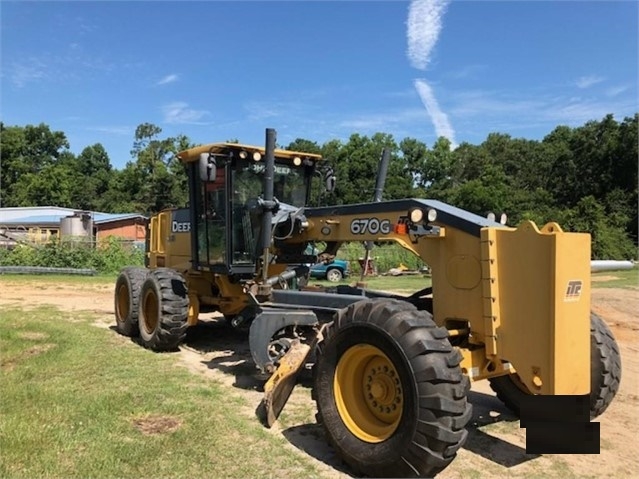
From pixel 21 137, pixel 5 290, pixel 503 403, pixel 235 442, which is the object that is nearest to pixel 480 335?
pixel 503 403

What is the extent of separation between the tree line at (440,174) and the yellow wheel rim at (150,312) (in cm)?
3170

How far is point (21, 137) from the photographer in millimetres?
75938

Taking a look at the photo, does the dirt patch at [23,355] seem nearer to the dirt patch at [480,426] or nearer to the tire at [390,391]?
the dirt patch at [480,426]

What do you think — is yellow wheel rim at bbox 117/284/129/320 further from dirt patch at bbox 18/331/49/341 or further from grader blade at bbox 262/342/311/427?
grader blade at bbox 262/342/311/427

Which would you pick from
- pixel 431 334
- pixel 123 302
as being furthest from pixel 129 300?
pixel 431 334

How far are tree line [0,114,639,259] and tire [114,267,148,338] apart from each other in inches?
1230

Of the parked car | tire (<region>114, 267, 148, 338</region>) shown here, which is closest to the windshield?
tire (<region>114, 267, 148, 338</region>)

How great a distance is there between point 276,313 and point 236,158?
250 cm

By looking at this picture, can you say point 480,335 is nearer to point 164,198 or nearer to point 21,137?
→ point 164,198

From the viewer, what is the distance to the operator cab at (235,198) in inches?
311

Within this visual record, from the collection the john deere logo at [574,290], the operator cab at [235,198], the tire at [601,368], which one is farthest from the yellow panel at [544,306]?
the operator cab at [235,198]

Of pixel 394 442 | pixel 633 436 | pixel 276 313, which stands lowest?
pixel 633 436

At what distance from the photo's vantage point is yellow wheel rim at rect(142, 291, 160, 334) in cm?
891

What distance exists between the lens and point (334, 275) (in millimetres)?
24047
